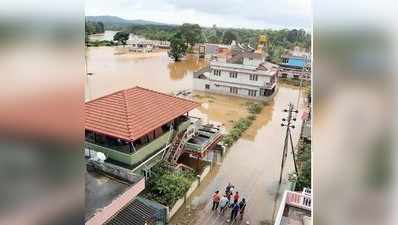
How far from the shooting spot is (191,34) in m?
1.86

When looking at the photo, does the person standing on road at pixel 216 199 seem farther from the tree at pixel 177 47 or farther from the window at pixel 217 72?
the tree at pixel 177 47

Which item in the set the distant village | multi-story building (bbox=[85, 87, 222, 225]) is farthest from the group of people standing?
multi-story building (bbox=[85, 87, 222, 225])

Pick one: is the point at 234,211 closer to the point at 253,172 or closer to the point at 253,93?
the point at 253,172

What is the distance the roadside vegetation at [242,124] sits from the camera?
2.02m

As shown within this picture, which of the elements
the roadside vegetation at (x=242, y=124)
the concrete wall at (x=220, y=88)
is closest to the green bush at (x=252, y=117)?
the roadside vegetation at (x=242, y=124)

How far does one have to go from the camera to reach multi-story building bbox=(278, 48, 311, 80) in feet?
4.84

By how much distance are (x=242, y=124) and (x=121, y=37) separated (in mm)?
828

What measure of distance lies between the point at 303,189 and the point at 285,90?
0.51m

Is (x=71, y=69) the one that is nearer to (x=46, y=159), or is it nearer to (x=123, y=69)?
(x=46, y=159)

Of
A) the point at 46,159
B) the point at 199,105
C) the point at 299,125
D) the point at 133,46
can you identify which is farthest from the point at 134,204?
the point at 46,159

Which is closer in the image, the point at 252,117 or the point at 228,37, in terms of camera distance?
the point at 228,37

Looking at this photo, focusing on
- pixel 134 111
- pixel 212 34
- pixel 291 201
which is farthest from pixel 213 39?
pixel 291 201

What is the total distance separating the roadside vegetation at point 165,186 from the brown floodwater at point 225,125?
0.25 ft

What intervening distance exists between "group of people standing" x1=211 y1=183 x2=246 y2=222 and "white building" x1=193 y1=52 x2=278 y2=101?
55cm
